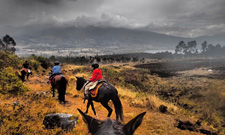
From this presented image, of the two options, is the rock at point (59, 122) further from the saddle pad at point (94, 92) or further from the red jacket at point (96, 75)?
the red jacket at point (96, 75)

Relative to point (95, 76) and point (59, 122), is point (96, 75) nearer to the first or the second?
point (95, 76)

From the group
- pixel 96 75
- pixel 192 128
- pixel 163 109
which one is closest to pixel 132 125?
pixel 96 75

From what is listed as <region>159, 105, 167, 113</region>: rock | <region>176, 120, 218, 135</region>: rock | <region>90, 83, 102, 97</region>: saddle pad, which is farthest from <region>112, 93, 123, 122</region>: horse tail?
<region>159, 105, 167, 113</region>: rock

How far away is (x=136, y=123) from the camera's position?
141 centimetres

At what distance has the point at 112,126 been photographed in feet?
4.52

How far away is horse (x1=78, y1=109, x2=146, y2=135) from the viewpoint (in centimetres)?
133

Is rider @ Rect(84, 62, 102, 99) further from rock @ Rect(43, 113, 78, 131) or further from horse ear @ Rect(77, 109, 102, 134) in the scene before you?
horse ear @ Rect(77, 109, 102, 134)

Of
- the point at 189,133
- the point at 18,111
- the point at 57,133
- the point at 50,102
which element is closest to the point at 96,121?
the point at 57,133

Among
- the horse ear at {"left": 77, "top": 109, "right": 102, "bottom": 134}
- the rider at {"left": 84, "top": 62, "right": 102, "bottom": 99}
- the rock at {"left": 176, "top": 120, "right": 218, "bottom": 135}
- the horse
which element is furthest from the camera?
the rock at {"left": 176, "top": 120, "right": 218, "bottom": 135}

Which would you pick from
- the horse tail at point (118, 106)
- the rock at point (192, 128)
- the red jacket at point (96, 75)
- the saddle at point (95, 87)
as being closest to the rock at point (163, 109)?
the rock at point (192, 128)

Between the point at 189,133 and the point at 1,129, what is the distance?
7.42m

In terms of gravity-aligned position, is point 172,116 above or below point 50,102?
below

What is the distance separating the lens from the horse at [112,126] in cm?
133

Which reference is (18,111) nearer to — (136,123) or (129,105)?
(136,123)
